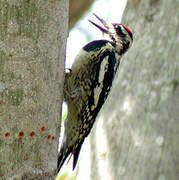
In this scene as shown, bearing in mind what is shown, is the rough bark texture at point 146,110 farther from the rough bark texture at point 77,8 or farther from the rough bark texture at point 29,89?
the rough bark texture at point 29,89

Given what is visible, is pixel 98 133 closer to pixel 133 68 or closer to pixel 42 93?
pixel 133 68

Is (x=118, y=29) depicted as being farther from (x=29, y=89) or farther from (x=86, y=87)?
(x=29, y=89)

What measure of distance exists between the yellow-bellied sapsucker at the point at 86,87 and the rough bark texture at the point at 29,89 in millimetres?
1181

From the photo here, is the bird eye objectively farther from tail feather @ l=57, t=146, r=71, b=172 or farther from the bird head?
tail feather @ l=57, t=146, r=71, b=172

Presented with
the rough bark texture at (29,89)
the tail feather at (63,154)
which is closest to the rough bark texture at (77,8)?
the tail feather at (63,154)

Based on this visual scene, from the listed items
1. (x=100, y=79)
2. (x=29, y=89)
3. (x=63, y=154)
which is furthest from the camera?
(x=100, y=79)

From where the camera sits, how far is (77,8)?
13.6 feet

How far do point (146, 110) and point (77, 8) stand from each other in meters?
1.59

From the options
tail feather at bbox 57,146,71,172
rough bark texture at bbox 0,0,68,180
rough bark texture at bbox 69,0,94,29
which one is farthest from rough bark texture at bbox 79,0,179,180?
rough bark texture at bbox 0,0,68,180

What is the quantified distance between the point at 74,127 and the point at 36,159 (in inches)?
58.0

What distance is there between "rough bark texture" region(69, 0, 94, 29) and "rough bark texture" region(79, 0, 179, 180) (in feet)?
2.49

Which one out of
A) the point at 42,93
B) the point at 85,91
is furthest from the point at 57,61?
the point at 85,91

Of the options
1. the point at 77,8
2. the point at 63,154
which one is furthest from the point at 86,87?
the point at 77,8

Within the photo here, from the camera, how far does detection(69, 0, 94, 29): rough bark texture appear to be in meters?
4.12
